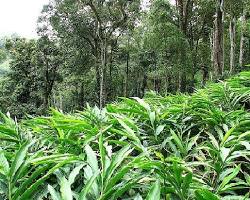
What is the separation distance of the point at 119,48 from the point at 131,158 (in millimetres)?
29250

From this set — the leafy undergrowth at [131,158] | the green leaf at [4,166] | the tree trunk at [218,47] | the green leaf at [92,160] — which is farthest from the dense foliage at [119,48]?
the green leaf at [4,166]

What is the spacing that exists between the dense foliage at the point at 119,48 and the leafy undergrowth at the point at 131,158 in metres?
9.91

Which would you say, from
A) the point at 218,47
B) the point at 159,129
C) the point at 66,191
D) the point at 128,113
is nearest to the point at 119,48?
the point at 218,47

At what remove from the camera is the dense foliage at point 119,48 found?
1689 cm

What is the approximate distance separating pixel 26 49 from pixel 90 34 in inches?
331

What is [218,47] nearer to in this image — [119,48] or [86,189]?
[86,189]

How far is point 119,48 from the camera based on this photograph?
3055 centimetres

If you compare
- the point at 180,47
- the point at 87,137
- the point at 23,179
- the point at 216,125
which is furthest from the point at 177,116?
the point at 180,47

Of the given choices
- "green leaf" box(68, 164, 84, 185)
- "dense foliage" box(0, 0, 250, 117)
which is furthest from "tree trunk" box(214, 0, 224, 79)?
Answer: "green leaf" box(68, 164, 84, 185)

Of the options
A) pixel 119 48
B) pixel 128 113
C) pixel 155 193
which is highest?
pixel 119 48

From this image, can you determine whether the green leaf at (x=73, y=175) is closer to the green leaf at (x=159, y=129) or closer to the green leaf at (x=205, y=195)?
the green leaf at (x=205, y=195)

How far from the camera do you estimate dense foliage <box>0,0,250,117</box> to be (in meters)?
16.9

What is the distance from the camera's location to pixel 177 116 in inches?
95.2

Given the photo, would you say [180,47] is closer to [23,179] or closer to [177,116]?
[177,116]
